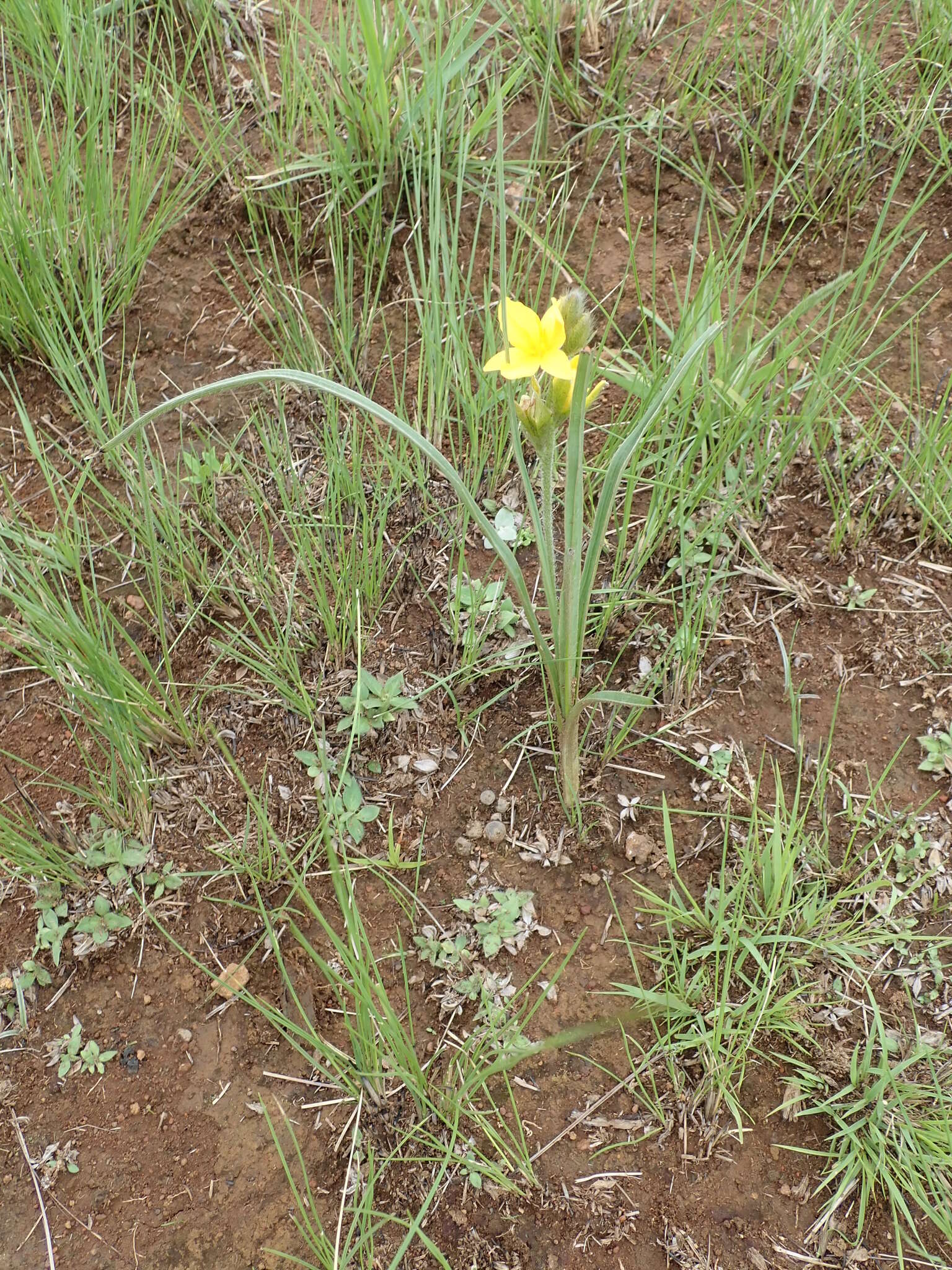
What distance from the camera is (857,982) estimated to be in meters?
1.26

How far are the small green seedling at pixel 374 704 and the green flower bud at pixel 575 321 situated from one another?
0.69 metres

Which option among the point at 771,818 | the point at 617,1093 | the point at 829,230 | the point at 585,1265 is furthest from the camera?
the point at 829,230

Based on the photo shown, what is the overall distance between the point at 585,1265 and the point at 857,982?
52cm

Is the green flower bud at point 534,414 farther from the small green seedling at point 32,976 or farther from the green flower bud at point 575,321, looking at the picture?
the small green seedling at point 32,976

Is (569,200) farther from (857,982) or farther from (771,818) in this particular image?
(857,982)

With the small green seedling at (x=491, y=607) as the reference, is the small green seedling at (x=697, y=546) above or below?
above

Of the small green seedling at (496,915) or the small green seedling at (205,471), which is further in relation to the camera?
the small green seedling at (205,471)

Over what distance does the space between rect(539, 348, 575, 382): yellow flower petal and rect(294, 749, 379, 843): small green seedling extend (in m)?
0.70

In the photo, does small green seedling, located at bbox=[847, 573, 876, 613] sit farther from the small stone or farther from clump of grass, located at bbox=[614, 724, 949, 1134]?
the small stone

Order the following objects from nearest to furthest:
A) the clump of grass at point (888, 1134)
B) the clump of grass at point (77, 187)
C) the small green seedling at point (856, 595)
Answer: the clump of grass at point (888, 1134)
the small green seedling at point (856, 595)
the clump of grass at point (77, 187)

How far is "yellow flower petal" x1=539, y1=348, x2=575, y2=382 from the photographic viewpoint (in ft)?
3.17

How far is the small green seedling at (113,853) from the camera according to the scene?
1.39 meters

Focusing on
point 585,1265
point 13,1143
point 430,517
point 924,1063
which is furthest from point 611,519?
point 13,1143

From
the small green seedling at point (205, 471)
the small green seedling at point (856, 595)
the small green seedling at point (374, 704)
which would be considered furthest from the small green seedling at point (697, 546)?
the small green seedling at point (205, 471)
